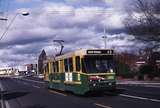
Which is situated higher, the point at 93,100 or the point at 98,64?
the point at 98,64

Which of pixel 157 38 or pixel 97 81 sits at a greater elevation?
pixel 157 38

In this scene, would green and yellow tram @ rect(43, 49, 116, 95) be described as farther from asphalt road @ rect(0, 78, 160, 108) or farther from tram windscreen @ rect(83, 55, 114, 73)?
asphalt road @ rect(0, 78, 160, 108)

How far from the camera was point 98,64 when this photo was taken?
2591 cm

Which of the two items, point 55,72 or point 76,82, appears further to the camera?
point 55,72

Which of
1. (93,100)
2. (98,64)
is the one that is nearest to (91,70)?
(98,64)

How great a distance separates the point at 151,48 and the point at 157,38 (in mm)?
3371

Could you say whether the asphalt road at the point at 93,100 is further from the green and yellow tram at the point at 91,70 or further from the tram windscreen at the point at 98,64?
the tram windscreen at the point at 98,64

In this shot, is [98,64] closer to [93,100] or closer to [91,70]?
[91,70]

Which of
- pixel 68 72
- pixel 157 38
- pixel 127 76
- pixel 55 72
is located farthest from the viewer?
pixel 127 76

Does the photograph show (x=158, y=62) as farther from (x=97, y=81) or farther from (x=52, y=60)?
(x=97, y=81)

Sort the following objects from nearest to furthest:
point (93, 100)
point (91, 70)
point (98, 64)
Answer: point (93, 100) < point (91, 70) < point (98, 64)

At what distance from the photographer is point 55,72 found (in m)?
32.9

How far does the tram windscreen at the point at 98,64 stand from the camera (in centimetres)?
2561

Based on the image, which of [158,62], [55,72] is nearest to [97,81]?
[55,72]
